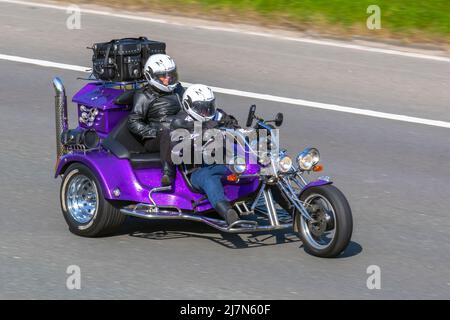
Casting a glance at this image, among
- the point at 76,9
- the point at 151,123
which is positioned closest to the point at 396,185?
the point at 151,123

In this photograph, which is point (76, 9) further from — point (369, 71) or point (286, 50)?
point (369, 71)

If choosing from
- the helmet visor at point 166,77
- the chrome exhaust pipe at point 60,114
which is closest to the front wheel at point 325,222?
the helmet visor at point 166,77

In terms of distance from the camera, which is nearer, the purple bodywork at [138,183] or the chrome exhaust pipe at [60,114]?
the purple bodywork at [138,183]

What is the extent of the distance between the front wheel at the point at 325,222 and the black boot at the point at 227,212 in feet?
1.59

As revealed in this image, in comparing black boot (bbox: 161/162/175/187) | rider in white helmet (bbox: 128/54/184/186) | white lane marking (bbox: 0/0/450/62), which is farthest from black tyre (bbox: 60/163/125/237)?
white lane marking (bbox: 0/0/450/62)

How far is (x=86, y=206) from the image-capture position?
961 centimetres

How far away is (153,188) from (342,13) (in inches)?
312

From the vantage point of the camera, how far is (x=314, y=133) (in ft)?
41.6

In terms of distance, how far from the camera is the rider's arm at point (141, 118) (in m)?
9.55

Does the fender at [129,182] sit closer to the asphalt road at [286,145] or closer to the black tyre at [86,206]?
the black tyre at [86,206]

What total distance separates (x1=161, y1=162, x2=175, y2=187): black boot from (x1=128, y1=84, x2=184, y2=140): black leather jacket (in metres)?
0.37
